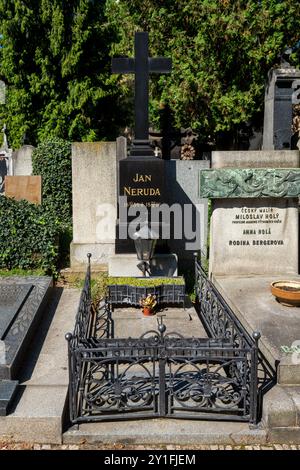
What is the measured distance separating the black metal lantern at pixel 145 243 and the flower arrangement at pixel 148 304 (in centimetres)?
79

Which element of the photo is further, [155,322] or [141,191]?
[141,191]

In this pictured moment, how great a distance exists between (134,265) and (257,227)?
2.43m

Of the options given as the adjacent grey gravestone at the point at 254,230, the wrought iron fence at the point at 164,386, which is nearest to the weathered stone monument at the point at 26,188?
the adjacent grey gravestone at the point at 254,230

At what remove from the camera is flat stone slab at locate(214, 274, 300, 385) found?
15.7 ft

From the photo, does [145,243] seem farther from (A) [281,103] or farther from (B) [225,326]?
(A) [281,103]

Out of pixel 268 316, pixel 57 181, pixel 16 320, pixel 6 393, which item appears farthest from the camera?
pixel 57 181

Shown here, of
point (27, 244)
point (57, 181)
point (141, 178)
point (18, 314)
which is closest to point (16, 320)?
point (18, 314)

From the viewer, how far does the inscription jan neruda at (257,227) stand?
834cm

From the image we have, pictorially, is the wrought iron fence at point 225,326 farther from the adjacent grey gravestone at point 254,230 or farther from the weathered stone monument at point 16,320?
the weathered stone monument at point 16,320

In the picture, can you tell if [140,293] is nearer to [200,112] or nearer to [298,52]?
[200,112]

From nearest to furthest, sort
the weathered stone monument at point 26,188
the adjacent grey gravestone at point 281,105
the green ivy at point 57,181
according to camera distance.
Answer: the adjacent grey gravestone at point 281,105 → the weathered stone monument at point 26,188 → the green ivy at point 57,181

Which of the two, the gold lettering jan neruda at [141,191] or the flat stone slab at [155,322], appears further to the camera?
the gold lettering jan neruda at [141,191]

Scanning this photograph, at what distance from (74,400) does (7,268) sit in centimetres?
518

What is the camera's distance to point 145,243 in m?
7.25
